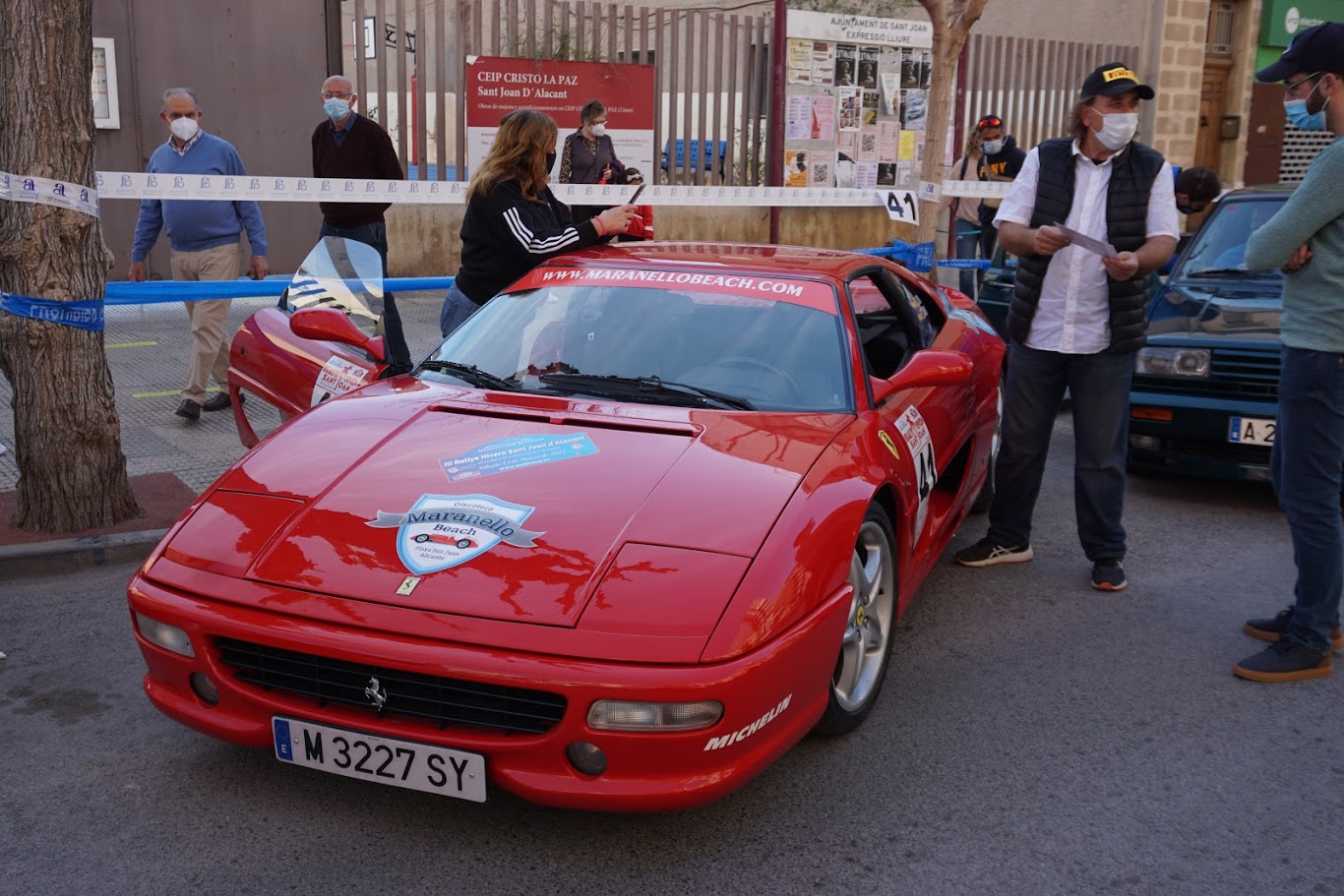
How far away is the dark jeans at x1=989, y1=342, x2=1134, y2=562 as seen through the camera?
204 inches

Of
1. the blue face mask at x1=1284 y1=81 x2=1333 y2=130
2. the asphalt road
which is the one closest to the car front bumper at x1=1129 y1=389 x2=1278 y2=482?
the asphalt road

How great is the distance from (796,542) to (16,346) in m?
3.80

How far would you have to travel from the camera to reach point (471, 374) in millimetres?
4289

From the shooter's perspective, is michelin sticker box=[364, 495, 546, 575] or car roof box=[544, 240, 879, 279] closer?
michelin sticker box=[364, 495, 546, 575]

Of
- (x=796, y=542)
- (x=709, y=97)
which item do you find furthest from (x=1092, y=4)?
(x=796, y=542)

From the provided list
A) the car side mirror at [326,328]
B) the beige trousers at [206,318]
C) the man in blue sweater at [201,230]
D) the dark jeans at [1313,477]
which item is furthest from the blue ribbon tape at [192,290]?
the dark jeans at [1313,477]

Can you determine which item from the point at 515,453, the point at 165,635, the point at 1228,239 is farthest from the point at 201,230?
the point at 1228,239

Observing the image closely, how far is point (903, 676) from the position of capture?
4297 mm

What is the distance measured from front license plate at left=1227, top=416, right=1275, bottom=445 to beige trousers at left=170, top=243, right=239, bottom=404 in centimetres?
554

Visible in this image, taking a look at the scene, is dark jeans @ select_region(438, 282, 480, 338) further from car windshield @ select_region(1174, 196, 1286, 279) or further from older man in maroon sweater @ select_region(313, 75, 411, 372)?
car windshield @ select_region(1174, 196, 1286, 279)

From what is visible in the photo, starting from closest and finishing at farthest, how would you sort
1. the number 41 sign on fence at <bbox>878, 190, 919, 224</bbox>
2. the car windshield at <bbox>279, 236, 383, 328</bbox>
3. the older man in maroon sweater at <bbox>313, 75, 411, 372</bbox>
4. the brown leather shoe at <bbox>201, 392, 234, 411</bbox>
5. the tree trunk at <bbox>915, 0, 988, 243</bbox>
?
the car windshield at <bbox>279, 236, 383, 328</bbox>, the brown leather shoe at <bbox>201, 392, 234, 411</bbox>, the older man in maroon sweater at <bbox>313, 75, 411, 372</bbox>, the tree trunk at <bbox>915, 0, 988, 243</bbox>, the number 41 sign on fence at <bbox>878, 190, 919, 224</bbox>

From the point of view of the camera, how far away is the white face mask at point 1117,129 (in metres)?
4.86

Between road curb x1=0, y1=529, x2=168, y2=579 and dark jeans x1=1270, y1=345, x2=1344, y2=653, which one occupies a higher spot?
dark jeans x1=1270, y1=345, x2=1344, y2=653

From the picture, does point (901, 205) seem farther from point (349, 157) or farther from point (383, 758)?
point (383, 758)
